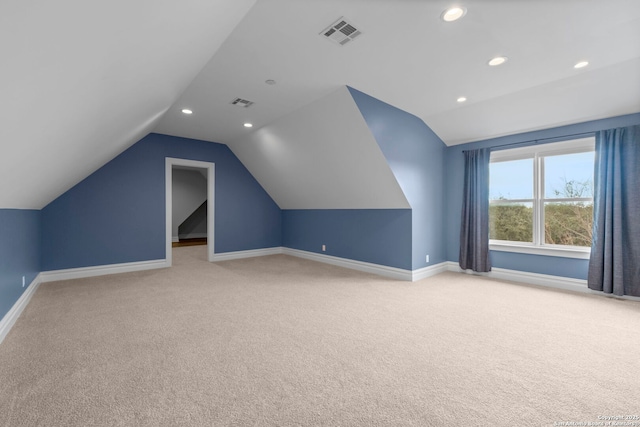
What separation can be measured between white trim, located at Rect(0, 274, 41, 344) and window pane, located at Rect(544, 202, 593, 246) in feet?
21.3

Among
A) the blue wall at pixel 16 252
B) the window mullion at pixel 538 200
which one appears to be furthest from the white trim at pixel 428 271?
the blue wall at pixel 16 252

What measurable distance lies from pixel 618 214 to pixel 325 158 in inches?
155

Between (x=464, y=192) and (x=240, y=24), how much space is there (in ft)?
13.8

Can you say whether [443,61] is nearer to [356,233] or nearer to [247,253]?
[356,233]

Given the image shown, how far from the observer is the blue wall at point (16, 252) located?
8.13 feet

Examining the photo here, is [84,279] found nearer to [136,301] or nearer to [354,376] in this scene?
[136,301]

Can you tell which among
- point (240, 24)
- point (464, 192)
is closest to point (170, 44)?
point (240, 24)

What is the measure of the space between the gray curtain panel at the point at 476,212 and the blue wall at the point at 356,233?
116 centimetres

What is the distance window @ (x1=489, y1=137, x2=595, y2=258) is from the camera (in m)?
3.86

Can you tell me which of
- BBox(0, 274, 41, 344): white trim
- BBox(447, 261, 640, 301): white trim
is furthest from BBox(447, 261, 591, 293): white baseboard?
BBox(0, 274, 41, 344): white trim

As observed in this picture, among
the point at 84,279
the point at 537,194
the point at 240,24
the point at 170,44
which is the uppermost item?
the point at 240,24

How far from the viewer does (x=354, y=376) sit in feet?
5.98

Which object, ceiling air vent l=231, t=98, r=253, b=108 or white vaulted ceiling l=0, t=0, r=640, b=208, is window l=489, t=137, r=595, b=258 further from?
ceiling air vent l=231, t=98, r=253, b=108

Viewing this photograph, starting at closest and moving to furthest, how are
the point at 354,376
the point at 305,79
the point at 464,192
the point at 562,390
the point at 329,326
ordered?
the point at 562,390 → the point at 354,376 → the point at 329,326 → the point at 305,79 → the point at 464,192
